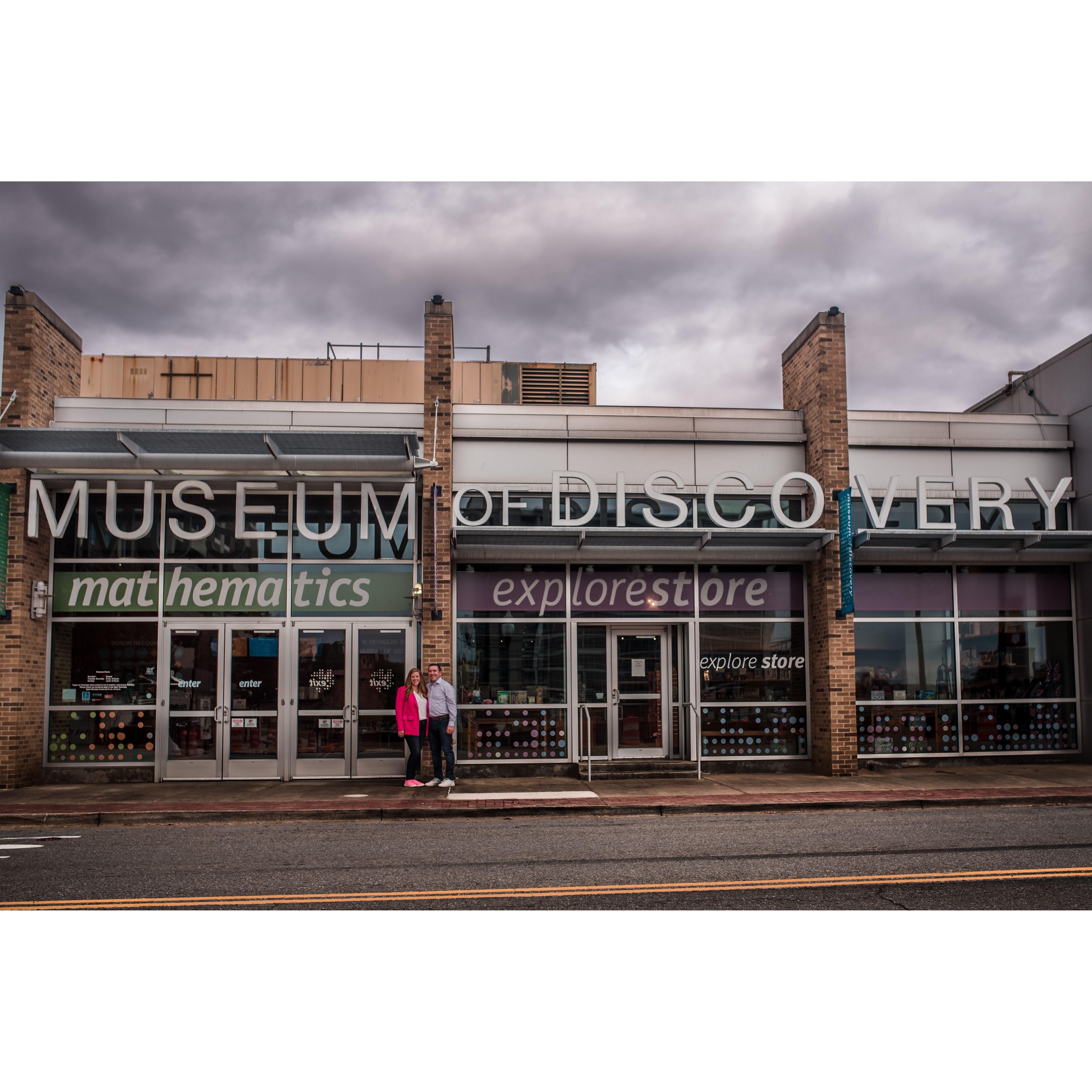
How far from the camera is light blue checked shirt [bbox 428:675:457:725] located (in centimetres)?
1268

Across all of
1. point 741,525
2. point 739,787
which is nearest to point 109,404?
point 741,525

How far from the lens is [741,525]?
43.6ft

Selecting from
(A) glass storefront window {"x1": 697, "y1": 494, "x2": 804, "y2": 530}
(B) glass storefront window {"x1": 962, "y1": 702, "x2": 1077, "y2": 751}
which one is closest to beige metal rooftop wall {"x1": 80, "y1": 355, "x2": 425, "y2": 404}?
(A) glass storefront window {"x1": 697, "y1": 494, "x2": 804, "y2": 530}

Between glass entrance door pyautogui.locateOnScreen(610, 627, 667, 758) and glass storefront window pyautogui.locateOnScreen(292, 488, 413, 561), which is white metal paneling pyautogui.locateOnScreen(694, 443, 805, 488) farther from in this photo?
glass storefront window pyautogui.locateOnScreen(292, 488, 413, 561)

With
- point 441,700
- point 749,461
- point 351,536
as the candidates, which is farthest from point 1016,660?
point 351,536

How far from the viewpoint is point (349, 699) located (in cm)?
1359

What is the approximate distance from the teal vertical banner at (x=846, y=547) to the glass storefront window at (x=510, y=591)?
14.7ft

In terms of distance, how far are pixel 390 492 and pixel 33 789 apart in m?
6.95

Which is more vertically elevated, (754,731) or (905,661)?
(905,661)

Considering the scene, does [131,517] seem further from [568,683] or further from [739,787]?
[739,787]

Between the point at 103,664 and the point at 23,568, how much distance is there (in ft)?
6.22

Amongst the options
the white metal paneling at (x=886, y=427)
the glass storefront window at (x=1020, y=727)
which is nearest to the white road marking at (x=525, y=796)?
the glass storefront window at (x=1020, y=727)

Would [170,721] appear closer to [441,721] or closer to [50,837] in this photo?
[50,837]

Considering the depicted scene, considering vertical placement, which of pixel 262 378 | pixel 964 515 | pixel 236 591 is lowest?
pixel 236 591
